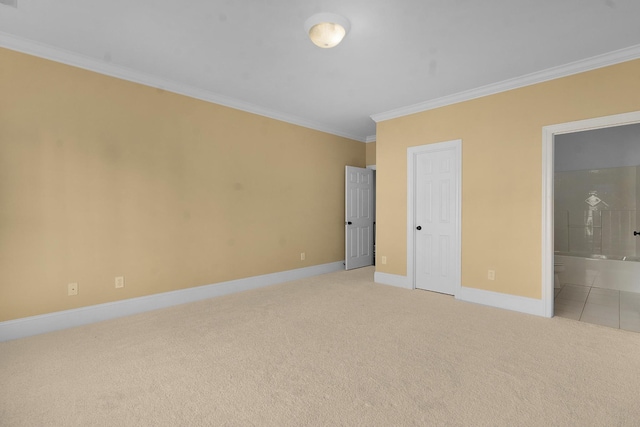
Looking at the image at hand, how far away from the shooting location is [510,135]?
376 cm

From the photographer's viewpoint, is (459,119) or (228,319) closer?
(228,319)

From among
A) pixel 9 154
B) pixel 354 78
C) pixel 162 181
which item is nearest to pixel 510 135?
pixel 354 78

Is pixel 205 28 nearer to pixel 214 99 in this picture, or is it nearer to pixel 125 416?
pixel 214 99

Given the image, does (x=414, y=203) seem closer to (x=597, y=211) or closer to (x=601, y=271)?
(x=601, y=271)

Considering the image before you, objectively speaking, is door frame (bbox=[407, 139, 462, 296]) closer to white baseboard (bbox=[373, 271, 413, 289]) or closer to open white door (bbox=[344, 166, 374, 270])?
white baseboard (bbox=[373, 271, 413, 289])

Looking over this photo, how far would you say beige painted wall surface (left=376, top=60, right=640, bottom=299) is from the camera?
10.5 feet

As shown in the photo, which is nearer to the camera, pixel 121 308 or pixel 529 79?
pixel 121 308

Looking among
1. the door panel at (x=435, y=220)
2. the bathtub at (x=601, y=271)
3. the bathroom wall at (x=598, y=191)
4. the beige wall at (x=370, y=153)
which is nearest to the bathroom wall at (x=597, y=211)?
the bathroom wall at (x=598, y=191)

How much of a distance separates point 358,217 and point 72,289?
459cm

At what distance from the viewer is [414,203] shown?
186 inches

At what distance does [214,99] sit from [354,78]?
193cm

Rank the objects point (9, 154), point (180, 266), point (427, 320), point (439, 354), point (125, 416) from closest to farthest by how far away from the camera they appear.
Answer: point (125, 416)
point (439, 354)
point (9, 154)
point (427, 320)
point (180, 266)

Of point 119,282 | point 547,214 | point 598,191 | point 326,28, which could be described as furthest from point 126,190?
point 598,191

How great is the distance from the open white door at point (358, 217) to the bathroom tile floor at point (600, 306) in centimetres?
320
